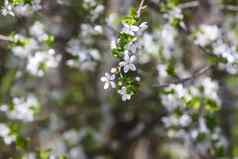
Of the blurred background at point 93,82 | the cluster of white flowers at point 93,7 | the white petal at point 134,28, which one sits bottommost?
the blurred background at point 93,82

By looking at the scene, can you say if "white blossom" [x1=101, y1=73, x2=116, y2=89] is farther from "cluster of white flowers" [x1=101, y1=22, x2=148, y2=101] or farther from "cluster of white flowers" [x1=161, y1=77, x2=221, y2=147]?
"cluster of white flowers" [x1=161, y1=77, x2=221, y2=147]

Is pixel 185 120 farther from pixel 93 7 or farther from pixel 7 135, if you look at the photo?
pixel 7 135

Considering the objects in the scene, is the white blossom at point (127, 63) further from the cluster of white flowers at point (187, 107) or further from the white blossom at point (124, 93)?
the cluster of white flowers at point (187, 107)

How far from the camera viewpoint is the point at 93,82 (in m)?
6.81

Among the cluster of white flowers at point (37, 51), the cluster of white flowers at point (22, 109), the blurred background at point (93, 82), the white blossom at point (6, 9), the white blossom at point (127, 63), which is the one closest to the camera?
the white blossom at point (127, 63)

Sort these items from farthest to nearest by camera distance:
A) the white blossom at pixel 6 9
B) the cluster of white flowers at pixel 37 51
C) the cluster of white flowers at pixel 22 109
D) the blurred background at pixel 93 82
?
the cluster of white flowers at pixel 22 109
the blurred background at pixel 93 82
the cluster of white flowers at pixel 37 51
the white blossom at pixel 6 9

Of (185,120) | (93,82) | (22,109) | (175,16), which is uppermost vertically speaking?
(175,16)

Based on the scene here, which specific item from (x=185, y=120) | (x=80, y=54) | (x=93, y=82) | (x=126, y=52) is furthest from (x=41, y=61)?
(x=93, y=82)

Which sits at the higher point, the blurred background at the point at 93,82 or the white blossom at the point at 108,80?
the white blossom at the point at 108,80

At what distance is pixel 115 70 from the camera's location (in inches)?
110

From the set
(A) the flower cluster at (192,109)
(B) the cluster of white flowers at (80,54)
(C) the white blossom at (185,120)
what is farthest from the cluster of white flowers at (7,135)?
(C) the white blossom at (185,120)

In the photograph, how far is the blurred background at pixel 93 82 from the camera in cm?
405

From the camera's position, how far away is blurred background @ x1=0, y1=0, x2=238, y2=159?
405cm

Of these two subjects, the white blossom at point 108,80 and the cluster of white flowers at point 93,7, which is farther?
the cluster of white flowers at point 93,7
